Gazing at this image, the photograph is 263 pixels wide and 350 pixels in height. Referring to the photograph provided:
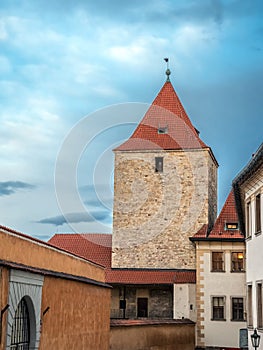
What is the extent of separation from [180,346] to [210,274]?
594 centimetres

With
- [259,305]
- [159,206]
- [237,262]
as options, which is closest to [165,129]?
[159,206]

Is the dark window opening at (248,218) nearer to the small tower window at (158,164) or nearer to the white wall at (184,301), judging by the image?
the white wall at (184,301)

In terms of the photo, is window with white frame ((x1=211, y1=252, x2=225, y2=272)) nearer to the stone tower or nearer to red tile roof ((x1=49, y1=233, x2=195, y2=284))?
red tile roof ((x1=49, y1=233, x2=195, y2=284))

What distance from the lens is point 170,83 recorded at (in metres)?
44.5

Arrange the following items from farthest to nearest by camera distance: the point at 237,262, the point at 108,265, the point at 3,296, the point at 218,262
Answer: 1. the point at 108,265
2. the point at 218,262
3. the point at 237,262
4. the point at 3,296

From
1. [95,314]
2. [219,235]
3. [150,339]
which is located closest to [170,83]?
[219,235]

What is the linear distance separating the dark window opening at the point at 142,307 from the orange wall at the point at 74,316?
16.6 meters

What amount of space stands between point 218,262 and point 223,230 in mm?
2073

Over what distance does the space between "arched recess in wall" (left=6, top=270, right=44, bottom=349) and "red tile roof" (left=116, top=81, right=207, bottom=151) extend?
28059mm

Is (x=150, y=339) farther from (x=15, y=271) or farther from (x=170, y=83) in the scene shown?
(x=170, y=83)

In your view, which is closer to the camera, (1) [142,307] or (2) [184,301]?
(2) [184,301]

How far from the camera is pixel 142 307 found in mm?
37656

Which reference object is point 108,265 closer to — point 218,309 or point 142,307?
point 142,307

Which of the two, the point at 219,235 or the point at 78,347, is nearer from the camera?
the point at 78,347
